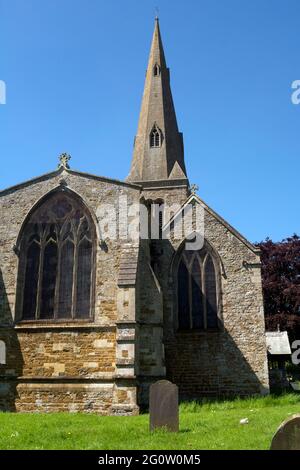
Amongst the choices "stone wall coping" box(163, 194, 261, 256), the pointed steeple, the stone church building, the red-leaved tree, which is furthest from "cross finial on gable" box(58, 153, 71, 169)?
the red-leaved tree

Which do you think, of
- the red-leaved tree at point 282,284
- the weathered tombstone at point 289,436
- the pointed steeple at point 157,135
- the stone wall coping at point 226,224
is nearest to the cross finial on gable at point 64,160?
the stone wall coping at point 226,224

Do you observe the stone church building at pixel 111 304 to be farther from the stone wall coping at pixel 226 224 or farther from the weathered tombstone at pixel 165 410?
the weathered tombstone at pixel 165 410

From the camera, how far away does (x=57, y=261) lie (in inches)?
659

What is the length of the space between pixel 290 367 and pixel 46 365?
950 inches

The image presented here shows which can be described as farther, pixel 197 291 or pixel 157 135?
pixel 157 135

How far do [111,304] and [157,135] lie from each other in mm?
14556

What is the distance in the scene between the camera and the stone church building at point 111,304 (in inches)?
577

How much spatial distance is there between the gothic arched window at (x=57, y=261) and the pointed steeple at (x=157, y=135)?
31.1 feet

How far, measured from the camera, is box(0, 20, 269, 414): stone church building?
577 inches

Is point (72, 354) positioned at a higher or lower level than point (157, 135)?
lower

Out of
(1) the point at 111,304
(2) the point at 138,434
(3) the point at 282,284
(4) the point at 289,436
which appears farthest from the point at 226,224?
(3) the point at 282,284

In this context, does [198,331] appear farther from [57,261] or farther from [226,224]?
[57,261]

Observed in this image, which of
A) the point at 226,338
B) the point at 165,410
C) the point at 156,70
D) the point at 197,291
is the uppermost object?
the point at 156,70

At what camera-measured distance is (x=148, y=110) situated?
28.2m
